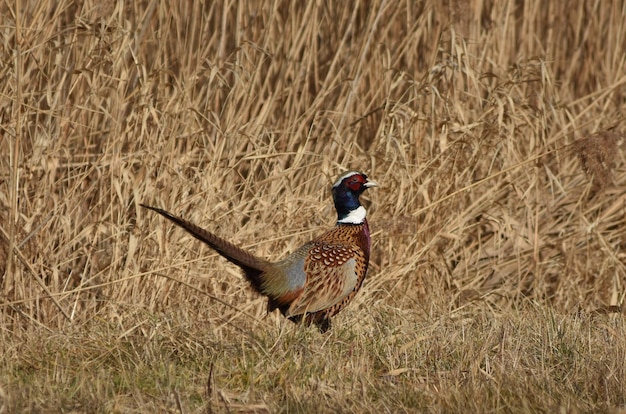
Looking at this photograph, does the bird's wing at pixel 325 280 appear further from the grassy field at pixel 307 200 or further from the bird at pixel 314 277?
the grassy field at pixel 307 200

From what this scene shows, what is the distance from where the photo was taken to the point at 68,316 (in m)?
4.14

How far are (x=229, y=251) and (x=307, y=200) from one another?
997 millimetres

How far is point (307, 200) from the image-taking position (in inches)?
194

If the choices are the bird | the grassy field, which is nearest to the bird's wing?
the bird

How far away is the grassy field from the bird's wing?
160 mm

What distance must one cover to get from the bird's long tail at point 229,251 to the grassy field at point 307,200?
222 millimetres

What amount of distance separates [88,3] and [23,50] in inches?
22.8

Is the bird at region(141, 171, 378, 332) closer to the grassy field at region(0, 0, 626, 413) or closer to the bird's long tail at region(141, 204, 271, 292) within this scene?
the bird's long tail at region(141, 204, 271, 292)

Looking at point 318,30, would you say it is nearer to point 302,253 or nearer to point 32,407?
point 302,253

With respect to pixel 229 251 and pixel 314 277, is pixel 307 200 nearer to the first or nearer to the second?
pixel 314 277

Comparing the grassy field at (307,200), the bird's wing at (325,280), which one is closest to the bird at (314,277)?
the bird's wing at (325,280)

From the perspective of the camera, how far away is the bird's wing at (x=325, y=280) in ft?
13.9

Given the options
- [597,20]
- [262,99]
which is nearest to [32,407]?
[262,99]

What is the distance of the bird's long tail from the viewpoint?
150 inches
